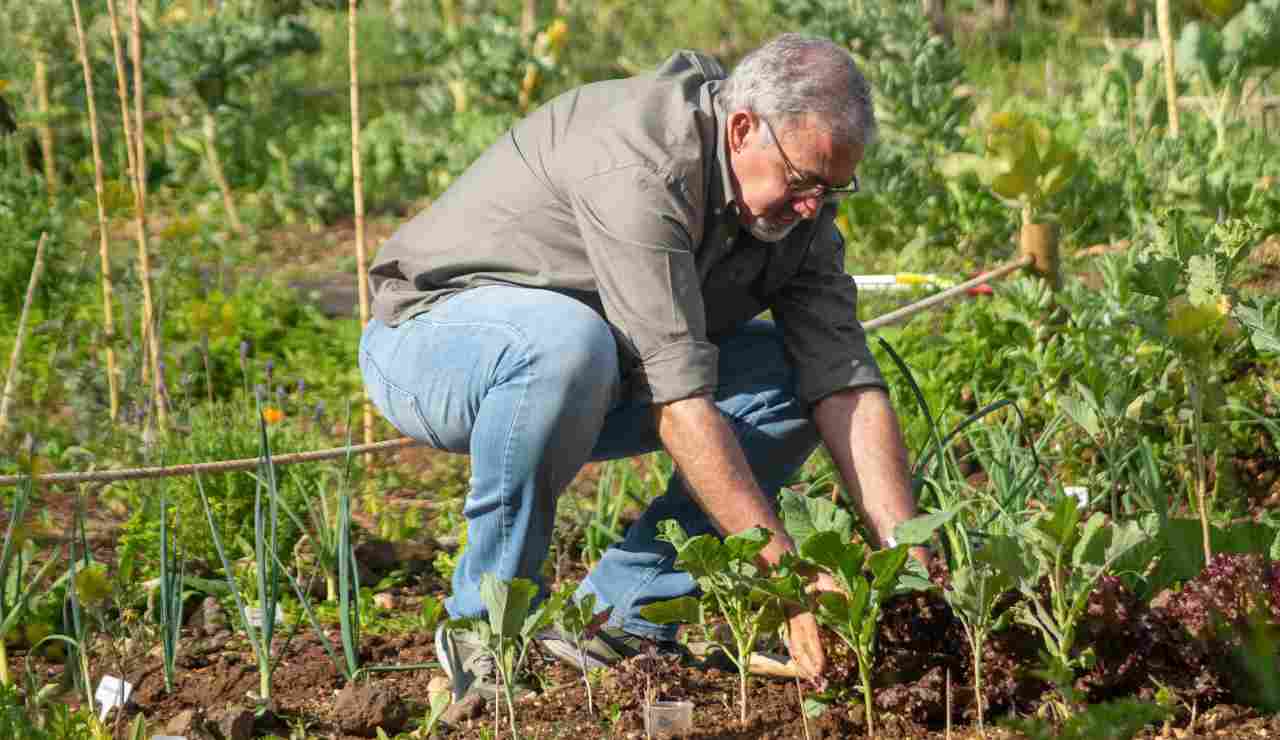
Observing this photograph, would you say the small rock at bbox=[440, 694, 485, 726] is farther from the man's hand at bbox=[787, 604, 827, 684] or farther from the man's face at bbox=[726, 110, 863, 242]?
Answer: the man's face at bbox=[726, 110, 863, 242]

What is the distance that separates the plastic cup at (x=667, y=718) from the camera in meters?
2.44

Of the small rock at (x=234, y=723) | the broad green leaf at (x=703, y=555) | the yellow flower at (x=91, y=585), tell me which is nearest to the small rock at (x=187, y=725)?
the small rock at (x=234, y=723)

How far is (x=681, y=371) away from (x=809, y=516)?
0.32 m

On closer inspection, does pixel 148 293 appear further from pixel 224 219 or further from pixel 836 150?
pixel 224 219

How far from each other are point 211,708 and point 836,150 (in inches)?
54.1

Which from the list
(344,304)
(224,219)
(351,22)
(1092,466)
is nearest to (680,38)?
(224,219)

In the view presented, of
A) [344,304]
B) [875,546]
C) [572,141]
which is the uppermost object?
[572,141]

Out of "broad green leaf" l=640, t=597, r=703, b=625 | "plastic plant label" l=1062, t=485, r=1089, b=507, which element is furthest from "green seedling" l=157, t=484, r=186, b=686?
"plastic plant label" l=1062, t=485, r=1089, b=507

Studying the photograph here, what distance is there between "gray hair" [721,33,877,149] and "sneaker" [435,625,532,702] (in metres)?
1.01

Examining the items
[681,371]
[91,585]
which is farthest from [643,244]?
[91,585]

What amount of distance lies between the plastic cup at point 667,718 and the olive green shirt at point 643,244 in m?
0.48

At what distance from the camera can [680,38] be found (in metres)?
9.95

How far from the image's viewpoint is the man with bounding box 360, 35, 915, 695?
251 cm

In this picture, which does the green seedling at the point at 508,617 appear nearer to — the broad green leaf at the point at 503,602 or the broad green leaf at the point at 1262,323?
the broad green leaf at the point at 503,602
